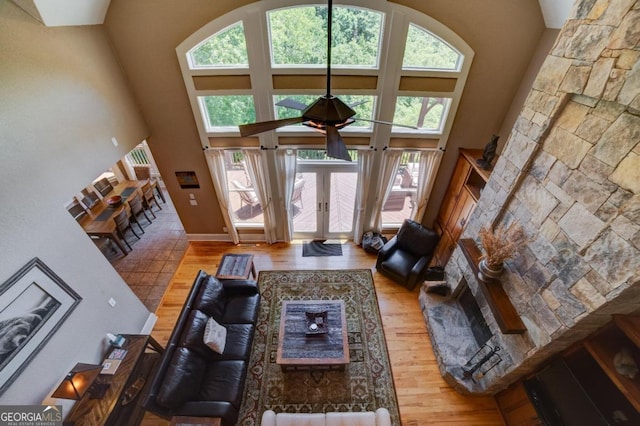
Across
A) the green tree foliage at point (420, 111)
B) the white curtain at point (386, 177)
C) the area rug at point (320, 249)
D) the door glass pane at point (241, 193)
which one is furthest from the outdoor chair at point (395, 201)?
the door glass pane at point (241, 193)

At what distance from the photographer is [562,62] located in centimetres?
251

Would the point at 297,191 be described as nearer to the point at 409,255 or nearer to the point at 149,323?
the point at 409,255

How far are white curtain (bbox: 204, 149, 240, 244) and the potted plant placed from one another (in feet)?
14.9

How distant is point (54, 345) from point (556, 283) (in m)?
5.41

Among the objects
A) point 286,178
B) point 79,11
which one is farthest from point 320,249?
point 79,11

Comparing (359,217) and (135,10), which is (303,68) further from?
(359,217)

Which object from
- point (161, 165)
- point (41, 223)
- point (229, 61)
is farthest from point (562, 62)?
point (161, 165)

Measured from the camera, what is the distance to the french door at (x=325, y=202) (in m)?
5.47

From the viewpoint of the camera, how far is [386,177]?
526cm

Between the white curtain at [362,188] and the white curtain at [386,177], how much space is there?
0.71 ft

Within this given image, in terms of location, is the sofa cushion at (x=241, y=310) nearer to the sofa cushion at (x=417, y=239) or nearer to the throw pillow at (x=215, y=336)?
the throw pillow at (x=215, y=336)

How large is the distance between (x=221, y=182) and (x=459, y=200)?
15.2 feet

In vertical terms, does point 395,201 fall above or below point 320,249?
above

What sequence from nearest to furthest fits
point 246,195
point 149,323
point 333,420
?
point 333,420 → point 149,323 → point 246,195
